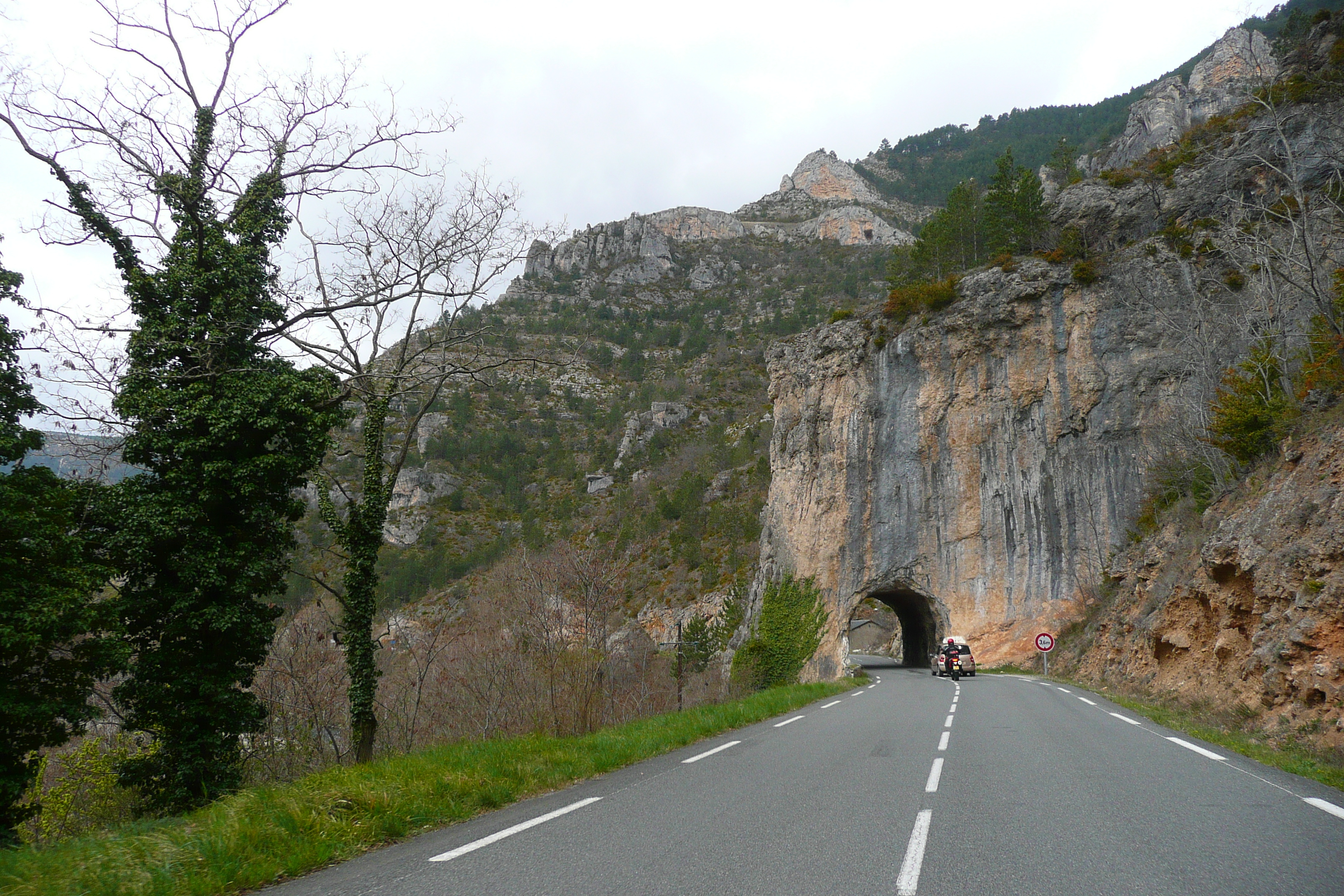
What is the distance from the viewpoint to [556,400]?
94.5 metres

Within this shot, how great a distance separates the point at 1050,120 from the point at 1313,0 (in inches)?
4381

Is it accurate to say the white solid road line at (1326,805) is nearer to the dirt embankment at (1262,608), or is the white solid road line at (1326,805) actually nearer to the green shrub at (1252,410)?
the dirt embankment at (1262,608)

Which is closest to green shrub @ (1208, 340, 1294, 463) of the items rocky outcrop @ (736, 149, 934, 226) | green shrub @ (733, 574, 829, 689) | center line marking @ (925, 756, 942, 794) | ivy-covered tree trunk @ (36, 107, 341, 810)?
center line marking @ (925, 756, 942, 794)

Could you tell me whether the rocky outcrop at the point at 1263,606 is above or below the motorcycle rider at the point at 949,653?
above

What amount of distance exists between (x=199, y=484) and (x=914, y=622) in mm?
45534

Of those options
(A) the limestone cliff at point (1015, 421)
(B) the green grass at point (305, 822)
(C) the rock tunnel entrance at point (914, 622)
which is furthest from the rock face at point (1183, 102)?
(B) the green grass at point (305, 822)

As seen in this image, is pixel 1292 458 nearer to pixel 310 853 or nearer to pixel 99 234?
pixel 310 853

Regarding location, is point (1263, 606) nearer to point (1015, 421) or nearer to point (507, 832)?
point (507, 832)

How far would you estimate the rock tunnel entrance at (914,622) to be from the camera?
42.2m

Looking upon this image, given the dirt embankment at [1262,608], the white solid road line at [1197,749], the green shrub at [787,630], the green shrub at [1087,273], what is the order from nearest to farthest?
1. the white solid road line at [1197,749]
2. the dirt embankment at [1262,608]
3. the green shrub at [787,630]
4. the green shrub at [1087,273]

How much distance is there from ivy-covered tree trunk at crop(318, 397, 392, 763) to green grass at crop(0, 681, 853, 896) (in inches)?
179

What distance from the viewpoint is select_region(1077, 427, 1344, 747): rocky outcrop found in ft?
35.7

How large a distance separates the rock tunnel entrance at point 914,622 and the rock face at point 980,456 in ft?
1.39

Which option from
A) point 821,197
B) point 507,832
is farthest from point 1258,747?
point 821,197
